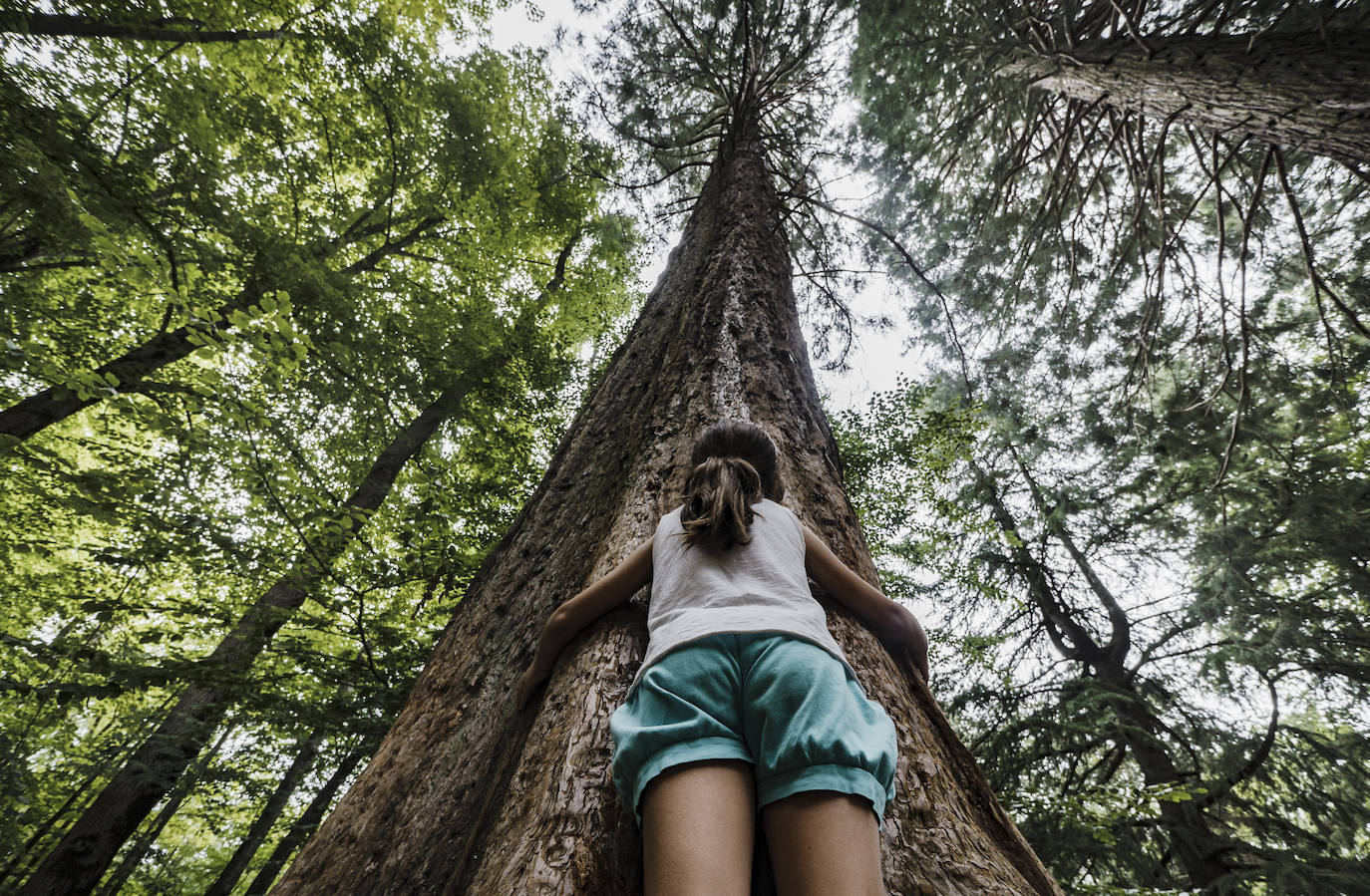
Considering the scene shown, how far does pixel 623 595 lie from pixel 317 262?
190 inches

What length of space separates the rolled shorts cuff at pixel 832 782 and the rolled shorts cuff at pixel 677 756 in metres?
0.10

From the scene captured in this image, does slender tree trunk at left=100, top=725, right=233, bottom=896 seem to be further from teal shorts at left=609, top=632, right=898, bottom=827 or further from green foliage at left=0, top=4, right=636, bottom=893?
teal shorts at left=609, top=632, right=898, bottom=827

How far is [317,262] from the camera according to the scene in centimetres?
461

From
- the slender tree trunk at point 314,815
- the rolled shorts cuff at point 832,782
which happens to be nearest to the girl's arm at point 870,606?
the rolled shorts cuff at point 832,782

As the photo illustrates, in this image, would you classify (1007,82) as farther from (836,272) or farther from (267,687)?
(267,687)

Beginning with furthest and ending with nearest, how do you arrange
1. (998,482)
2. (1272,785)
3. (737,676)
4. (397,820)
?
(998,482) < (1272,785) < (397,820) < (737,676)

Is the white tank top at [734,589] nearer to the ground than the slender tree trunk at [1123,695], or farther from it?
nearer to the ground

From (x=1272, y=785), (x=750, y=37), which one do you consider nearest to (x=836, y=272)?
(x=750, y=37)

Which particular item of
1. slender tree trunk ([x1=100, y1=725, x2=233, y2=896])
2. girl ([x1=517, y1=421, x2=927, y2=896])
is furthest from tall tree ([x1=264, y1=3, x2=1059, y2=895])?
slender tree trunk ([x1=100, y1=725, x2=233, y2=896])

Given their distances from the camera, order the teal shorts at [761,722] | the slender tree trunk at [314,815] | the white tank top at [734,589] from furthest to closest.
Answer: the slender tree trunk at [314,815], the white tank top at [734,589], the teal shorts at [761,722]

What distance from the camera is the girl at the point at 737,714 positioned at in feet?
3.04

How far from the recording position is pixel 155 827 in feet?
31.4

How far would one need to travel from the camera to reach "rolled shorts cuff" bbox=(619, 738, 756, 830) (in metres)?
1.00

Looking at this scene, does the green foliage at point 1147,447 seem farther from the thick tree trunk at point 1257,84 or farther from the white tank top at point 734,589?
the white tank top at point 734,589
